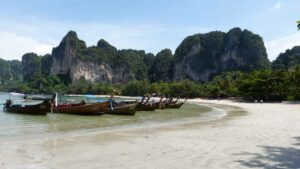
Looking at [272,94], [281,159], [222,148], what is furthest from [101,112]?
[272,94]

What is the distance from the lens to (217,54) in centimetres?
12306

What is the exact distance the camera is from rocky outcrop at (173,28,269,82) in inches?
4350

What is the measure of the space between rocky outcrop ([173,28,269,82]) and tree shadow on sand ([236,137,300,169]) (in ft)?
332

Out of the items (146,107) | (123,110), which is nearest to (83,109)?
(123,110)

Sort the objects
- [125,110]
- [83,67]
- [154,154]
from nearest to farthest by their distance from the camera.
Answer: [154,154] → [125,110] → [83,67]

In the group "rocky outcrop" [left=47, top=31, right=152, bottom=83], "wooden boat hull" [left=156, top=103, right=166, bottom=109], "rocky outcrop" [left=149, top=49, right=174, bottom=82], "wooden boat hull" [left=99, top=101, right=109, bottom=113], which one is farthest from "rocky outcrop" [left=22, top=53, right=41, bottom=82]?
"wooden boat hull" [left=99, top=101, right=109, bottom=113]

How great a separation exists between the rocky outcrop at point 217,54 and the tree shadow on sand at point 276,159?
101 m

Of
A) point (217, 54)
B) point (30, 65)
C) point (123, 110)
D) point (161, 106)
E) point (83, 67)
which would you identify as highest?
point (30, 65)

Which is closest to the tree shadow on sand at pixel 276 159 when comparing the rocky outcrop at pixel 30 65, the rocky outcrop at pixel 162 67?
the rocky outcrop at pixel 162 67

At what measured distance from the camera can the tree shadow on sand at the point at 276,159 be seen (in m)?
6.34

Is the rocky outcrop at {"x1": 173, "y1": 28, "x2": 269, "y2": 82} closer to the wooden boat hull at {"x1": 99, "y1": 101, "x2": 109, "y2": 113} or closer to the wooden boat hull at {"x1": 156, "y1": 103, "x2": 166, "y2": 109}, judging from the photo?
the wooden boat hull at {"x1": 156, "y1": 103, "x2": 166, "y2": 109}

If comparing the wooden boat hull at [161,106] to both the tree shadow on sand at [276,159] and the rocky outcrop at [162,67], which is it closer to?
the tree shadow on sand at [276,159]

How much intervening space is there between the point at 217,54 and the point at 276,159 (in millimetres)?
118844

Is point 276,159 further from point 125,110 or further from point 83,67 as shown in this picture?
point 83,67
